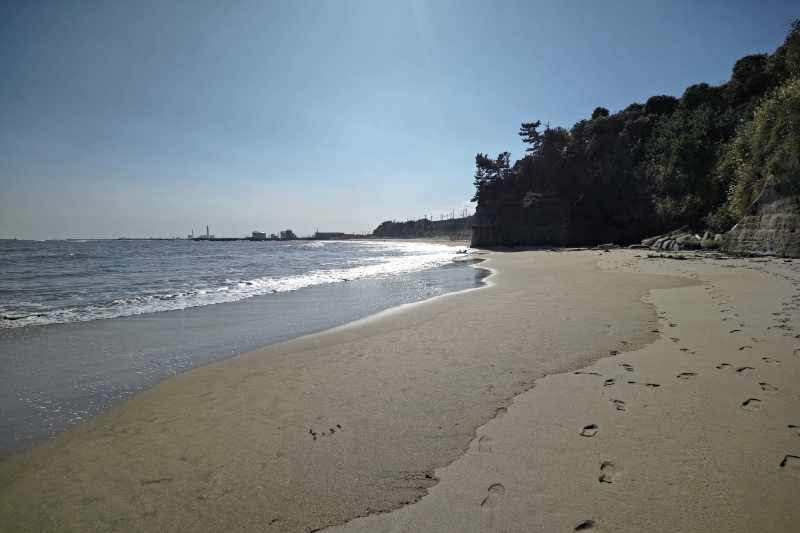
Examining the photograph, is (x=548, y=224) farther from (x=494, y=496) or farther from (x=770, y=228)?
(x=494, y=496)

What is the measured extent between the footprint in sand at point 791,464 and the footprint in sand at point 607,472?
1.02m

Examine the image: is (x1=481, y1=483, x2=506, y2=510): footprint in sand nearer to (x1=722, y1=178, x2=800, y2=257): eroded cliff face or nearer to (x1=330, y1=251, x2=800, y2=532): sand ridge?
(x1=330, y1=251, x2=800, y2=532): sand ridge

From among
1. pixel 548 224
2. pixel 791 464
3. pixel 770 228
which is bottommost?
pixel 791 464

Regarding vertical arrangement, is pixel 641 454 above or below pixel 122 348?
above

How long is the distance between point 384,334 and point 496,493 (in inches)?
173

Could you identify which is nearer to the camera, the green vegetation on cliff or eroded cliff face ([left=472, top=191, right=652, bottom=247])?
the green vegetation on cliff

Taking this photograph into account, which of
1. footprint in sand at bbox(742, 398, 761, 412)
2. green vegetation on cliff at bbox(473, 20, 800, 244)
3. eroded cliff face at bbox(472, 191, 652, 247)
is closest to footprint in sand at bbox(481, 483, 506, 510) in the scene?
footprint in sand at bbox(742, 398, 761, 412)

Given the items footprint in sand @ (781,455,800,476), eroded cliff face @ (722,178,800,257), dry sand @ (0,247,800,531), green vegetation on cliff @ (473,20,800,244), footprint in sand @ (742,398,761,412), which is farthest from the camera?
green vegetation on cliff @ (473,20,800,244)

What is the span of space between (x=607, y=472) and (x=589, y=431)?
0.54m

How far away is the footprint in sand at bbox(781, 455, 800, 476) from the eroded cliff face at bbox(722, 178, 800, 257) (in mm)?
17785

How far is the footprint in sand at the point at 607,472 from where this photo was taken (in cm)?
233

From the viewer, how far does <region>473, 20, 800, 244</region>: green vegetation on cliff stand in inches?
740

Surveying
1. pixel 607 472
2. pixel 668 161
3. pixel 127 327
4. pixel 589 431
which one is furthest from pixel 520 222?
pixel 607 472

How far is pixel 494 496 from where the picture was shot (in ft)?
7.40
